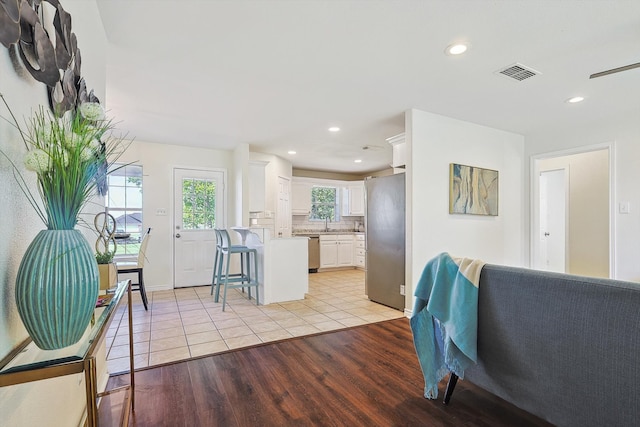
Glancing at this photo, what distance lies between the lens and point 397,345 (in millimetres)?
2748

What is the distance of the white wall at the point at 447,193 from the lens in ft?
11.7

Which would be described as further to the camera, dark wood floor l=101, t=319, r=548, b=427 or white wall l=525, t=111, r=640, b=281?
white wall l=525, t=111, r=640, b=281

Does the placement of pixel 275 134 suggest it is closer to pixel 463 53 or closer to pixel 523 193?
pixel 463 53

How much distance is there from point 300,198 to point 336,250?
1.53 metres

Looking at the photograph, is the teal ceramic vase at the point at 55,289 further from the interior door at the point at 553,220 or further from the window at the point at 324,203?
the window at the point at 324,203

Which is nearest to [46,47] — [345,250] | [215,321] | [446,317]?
[446,317]

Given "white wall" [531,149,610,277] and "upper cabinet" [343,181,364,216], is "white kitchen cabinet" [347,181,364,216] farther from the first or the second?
"white wall" [531,149,610,277]

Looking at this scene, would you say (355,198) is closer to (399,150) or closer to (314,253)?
(314,253)

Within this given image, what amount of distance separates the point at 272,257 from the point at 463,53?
10.4 feet

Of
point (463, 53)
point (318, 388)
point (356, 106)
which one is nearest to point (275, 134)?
point (356, 106)

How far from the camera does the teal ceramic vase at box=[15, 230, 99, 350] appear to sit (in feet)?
Answer: 2.49

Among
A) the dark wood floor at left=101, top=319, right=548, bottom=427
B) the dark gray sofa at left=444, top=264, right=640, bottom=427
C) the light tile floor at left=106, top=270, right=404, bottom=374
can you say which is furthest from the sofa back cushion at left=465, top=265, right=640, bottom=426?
the light tile floor at left=106, top=270, right=404, bottom=374

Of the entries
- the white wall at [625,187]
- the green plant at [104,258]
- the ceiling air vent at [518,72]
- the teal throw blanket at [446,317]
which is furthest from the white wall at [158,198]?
the white wall at [625,187]

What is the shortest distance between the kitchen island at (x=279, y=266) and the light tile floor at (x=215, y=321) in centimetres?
16
